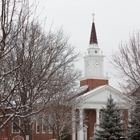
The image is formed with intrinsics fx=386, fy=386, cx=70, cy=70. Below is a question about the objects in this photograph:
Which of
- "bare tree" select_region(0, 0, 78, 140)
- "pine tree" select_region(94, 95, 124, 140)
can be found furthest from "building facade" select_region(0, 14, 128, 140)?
"bare tree" select_region(0, 0, 78, 140)

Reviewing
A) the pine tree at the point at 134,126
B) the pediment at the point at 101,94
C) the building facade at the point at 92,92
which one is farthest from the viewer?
the pediment at the point at 101,94

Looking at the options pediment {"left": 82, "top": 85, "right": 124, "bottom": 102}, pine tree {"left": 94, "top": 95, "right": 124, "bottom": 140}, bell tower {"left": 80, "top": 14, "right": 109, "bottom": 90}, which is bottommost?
pine tree {"left": 94, "top": 95, "right": 124, "bottom": 140}

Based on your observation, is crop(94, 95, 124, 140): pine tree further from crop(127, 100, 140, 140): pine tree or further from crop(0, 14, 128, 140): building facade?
crop(0, 14, 128, 140): building facade

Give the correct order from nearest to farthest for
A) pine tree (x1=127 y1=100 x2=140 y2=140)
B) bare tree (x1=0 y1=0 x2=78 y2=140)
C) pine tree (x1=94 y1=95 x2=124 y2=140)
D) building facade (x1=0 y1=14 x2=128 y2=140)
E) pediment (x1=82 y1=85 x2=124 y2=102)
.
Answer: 1. bare tree (x1=0 y1=0 x2=78 y2=140)
2. pine tree (x1=127 y1=100 x2=140 y2=140)
3. pine tree (x1=94 y1=95 x2=124 y2=140)
4. building facade (x1=0 y1=14 x2=128 y2=140)
5. pediment (x1=82 y1=85 x2=124 y2=102)

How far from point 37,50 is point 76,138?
45310mm

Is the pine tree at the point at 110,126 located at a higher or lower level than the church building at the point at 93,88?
lower

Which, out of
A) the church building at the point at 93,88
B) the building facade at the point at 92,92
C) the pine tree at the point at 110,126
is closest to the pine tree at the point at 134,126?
the pine tree at the point at 110,126

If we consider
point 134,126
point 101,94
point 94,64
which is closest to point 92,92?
point 101,94

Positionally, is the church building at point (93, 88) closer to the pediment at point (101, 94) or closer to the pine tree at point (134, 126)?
the pediment at point (101, 94)

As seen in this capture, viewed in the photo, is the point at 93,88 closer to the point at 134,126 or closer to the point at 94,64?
the point at 94,64

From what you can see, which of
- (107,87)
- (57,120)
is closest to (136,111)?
(57,120)

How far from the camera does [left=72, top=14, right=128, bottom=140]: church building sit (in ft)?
197

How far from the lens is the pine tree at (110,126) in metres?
30.8

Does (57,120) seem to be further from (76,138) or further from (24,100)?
(76,138)
